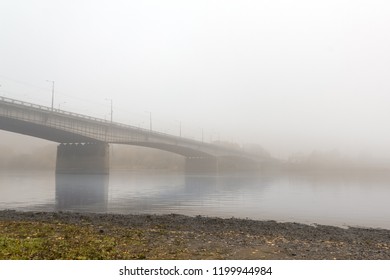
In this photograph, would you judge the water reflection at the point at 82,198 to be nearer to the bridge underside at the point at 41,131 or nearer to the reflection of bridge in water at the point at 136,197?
the reflection of bridge in water at the point at 136,197

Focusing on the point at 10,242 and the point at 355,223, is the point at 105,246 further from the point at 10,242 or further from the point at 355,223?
the point at 355,223

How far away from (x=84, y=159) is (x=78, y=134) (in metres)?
12.3

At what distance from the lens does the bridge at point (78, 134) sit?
7900cm

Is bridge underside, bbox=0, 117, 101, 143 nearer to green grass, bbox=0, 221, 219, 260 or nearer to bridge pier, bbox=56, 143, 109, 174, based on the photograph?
bridge pier, bbox=56, 143, 109, 174

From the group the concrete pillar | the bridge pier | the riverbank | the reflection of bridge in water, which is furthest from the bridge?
the riverbank

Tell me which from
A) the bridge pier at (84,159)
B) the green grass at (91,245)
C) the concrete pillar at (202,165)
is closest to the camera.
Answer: the green grass at (91,245)

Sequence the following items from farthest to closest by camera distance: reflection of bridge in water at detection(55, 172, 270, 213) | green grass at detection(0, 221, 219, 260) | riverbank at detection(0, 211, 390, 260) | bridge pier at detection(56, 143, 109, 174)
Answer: bridge pier at detection(56, 143, 109, 174)
reflection of bridge in water at detection(55, 172, 270, 213)
riverbank at detection(0, 211, 390, 260)
green grass at detection(0, 221, 219, 260)

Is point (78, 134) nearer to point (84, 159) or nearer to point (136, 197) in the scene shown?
point (84, 159)

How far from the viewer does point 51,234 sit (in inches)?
508

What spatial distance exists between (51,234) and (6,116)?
71.5 meters

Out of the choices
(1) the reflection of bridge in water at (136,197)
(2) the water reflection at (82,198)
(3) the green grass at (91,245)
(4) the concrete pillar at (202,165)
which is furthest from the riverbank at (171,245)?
(4) the concrete pillar at (202,165)

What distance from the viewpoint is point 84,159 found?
10069cm

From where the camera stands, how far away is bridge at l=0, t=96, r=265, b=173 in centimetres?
7900

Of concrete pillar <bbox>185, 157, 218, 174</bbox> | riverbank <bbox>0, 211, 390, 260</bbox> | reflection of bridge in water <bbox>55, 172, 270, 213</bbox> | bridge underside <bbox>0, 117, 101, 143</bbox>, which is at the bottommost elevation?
reflection of bridge in water <bbox>55, 172, 270, 213</bbox>
